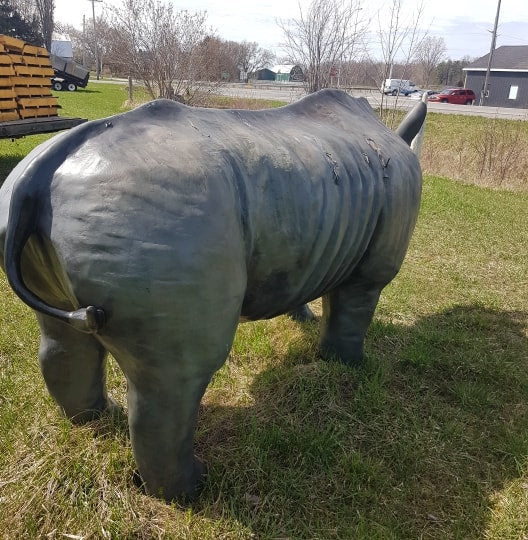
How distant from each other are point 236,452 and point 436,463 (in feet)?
3.21

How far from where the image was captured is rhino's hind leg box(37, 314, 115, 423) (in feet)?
7.18

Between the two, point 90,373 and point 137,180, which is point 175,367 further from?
point 90,373

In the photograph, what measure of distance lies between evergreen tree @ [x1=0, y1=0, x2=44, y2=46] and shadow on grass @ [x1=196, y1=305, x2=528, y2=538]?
35.6m

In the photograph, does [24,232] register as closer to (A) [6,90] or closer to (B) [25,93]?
(A) [6,90]

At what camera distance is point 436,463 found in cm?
264

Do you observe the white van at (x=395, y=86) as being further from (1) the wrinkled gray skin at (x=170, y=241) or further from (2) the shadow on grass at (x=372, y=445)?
(1) the wrinkled gray skin at (x=170, y=241)

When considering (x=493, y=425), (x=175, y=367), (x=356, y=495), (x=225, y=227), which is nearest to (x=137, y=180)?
(x=225, y=227)

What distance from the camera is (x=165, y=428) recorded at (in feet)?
6.30

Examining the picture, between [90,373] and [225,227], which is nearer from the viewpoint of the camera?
[225,227]

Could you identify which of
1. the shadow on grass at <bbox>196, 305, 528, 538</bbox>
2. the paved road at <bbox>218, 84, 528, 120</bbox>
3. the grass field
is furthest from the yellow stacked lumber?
the paved road at <bbox>218, 84, 528, 120</bbox>

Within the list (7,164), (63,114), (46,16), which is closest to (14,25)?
(46,16)

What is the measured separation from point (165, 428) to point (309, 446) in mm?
952

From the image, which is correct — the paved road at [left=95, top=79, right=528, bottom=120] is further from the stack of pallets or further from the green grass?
the stack of pallets

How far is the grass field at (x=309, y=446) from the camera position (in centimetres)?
218
